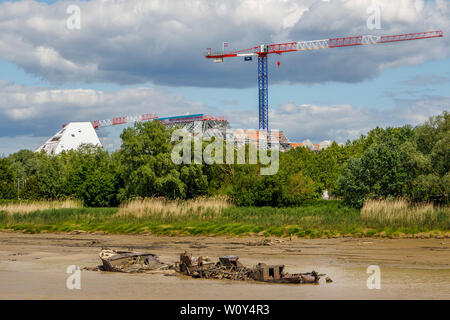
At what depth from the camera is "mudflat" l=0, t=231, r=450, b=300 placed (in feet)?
68.1

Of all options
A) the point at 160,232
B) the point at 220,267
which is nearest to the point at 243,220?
the point at 160,232

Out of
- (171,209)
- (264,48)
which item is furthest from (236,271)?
(264,48)

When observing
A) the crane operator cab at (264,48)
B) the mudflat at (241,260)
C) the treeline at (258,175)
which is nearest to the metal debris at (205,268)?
the mudflat at (241,260)

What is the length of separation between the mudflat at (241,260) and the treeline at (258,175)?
32.2ft

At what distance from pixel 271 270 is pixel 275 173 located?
27472mm

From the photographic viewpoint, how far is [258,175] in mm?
51969

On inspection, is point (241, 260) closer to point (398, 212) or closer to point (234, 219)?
point (234, 219)

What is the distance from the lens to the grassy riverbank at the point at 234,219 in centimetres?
3728

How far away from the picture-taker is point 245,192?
5000 centimetres

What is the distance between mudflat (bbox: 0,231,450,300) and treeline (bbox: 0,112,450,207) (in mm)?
9829

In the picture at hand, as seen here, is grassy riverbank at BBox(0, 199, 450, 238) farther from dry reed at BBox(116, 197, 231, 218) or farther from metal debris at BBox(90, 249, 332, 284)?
metal debris at BBox(90, 249, 332, 284)

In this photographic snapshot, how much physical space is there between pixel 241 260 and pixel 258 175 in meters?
23.5

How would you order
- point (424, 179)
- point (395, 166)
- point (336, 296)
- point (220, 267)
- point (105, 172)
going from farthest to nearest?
point (105, 172) < point (395, 166) < point (424, 179) < point (220, 267) < point (336, 296)
